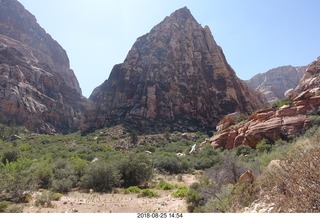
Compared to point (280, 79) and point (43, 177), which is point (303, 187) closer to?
point (43, 177)

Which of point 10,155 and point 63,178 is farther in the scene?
point 10,155

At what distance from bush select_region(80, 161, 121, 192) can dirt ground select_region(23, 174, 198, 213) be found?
3.54 feet

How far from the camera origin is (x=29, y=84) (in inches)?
3000

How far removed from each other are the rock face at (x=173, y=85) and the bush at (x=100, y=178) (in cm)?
3451

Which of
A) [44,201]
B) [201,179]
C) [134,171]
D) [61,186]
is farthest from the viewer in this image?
[134,171]

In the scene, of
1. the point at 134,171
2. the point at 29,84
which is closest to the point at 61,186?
the point at 134,171

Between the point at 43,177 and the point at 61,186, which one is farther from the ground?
the point at 43,177

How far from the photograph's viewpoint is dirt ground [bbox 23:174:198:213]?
11438 mm

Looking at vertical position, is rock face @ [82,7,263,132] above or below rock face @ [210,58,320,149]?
above

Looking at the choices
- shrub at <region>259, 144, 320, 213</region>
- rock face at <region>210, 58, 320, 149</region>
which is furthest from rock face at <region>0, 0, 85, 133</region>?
shrub at <region>259, 144, 320, 213</region>

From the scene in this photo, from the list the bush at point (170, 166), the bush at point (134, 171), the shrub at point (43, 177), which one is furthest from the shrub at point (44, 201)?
the bush at point (170, 166)

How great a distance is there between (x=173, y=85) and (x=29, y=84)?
4091 cm

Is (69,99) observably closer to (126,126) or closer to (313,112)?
→ (126,126)

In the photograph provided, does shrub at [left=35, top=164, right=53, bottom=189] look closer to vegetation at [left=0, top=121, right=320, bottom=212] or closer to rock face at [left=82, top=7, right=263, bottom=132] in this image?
vegetation at [left=0, top=121, right=320, bottom=212]
